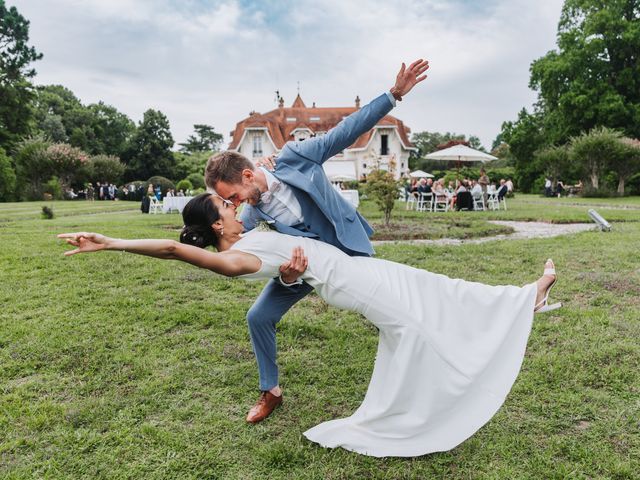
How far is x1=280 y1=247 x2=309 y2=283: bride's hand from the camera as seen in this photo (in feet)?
9.00

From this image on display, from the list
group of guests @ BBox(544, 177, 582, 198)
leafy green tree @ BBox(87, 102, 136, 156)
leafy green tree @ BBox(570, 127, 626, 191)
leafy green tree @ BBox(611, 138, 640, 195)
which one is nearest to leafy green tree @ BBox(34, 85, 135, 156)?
leafy green tree @ BBox(87, 102, 136, 156)

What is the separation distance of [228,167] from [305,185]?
0.49 meters

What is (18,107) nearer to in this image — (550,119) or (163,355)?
(163,355)

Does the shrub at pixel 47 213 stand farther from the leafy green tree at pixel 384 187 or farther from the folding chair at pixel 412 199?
the folding chair at pixel 412 199

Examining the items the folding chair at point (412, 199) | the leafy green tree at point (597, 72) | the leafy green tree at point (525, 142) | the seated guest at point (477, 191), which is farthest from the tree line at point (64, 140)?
the leafy green tree at point (597, 72)

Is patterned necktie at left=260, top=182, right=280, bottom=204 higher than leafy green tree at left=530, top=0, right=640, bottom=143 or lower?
lower

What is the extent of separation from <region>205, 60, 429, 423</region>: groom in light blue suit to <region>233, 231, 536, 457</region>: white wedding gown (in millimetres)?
209

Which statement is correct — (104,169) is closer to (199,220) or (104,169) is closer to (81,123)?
(81,123)

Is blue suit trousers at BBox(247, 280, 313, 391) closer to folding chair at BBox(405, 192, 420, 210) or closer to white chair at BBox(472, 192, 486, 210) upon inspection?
folding chair at BBox(405, 192, 420, 210)

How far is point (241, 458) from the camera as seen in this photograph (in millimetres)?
2947

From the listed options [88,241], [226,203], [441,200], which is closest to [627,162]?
[441,200]

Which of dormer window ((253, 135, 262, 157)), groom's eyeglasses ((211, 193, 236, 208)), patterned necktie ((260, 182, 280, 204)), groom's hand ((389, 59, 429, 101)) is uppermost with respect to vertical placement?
dormer window ((253, 135, 262, 157))

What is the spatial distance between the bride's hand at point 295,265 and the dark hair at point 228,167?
1.96 ft

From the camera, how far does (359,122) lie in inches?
111
